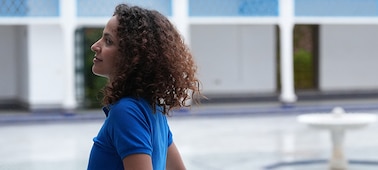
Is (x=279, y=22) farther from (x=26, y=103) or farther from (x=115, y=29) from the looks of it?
(x=115, y=29)

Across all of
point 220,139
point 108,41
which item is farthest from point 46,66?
point 108,41

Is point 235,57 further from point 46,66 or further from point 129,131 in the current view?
point 129,131

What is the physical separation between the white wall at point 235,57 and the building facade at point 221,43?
28mm

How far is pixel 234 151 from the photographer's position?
1027 centimetres

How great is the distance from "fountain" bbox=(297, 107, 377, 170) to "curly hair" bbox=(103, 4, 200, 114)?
21.6 feet

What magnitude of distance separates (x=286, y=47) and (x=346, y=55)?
4.27 meters

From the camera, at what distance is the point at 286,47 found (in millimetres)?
16453

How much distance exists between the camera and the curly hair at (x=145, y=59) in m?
1.86

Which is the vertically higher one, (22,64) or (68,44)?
(68,44)

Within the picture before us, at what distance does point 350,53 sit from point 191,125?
25.7ft

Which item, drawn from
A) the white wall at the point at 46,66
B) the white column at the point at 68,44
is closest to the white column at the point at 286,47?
the white column at the point at 68,44

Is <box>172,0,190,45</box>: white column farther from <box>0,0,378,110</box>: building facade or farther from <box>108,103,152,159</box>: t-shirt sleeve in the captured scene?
<box>108,103,152,159</box>: t-shirt sleeve

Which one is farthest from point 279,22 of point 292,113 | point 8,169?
point 8,169

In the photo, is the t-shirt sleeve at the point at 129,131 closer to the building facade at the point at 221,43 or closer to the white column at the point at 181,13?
the building facade at the point at 221,43
